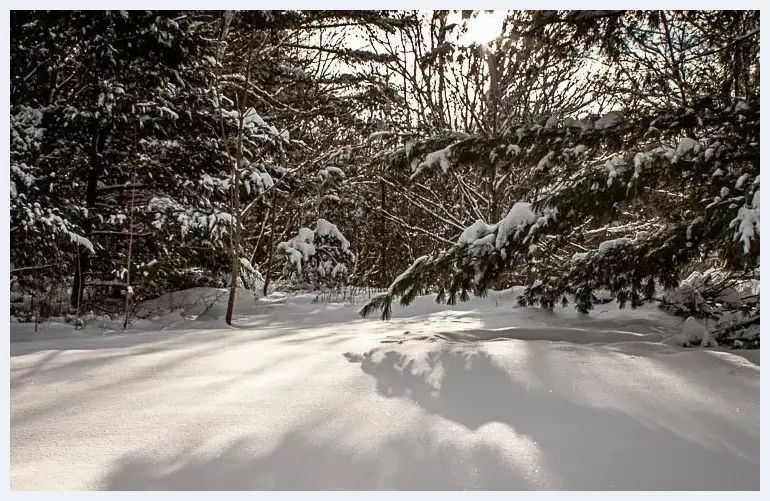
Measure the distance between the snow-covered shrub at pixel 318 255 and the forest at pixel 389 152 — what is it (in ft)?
0.16

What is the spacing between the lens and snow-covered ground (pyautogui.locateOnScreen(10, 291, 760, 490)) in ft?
4.75

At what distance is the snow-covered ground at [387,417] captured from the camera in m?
1.45

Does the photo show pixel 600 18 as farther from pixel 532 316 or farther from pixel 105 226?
pixel 105 226

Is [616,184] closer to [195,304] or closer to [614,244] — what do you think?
[614,244]

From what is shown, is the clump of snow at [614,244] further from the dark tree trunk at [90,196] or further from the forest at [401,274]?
the dark tree trunk at [90,196]

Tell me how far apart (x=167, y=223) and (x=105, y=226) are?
117 centimetres

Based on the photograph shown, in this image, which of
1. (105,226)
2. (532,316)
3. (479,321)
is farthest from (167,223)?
(532,316)

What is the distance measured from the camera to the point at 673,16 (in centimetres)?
392

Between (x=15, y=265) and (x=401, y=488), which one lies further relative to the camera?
(x=15, y=265)

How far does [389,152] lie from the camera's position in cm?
385

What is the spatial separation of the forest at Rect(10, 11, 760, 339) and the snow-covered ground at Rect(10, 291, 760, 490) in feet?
2.63

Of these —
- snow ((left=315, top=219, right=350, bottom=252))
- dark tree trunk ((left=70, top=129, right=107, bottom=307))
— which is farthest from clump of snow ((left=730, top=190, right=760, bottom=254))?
snow ((left=315, top=219, right=350, bottom=252))

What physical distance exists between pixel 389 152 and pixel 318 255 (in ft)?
22.0

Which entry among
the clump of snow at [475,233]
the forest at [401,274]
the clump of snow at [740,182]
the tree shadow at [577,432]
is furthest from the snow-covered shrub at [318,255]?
the clump of snow at [740,182]
